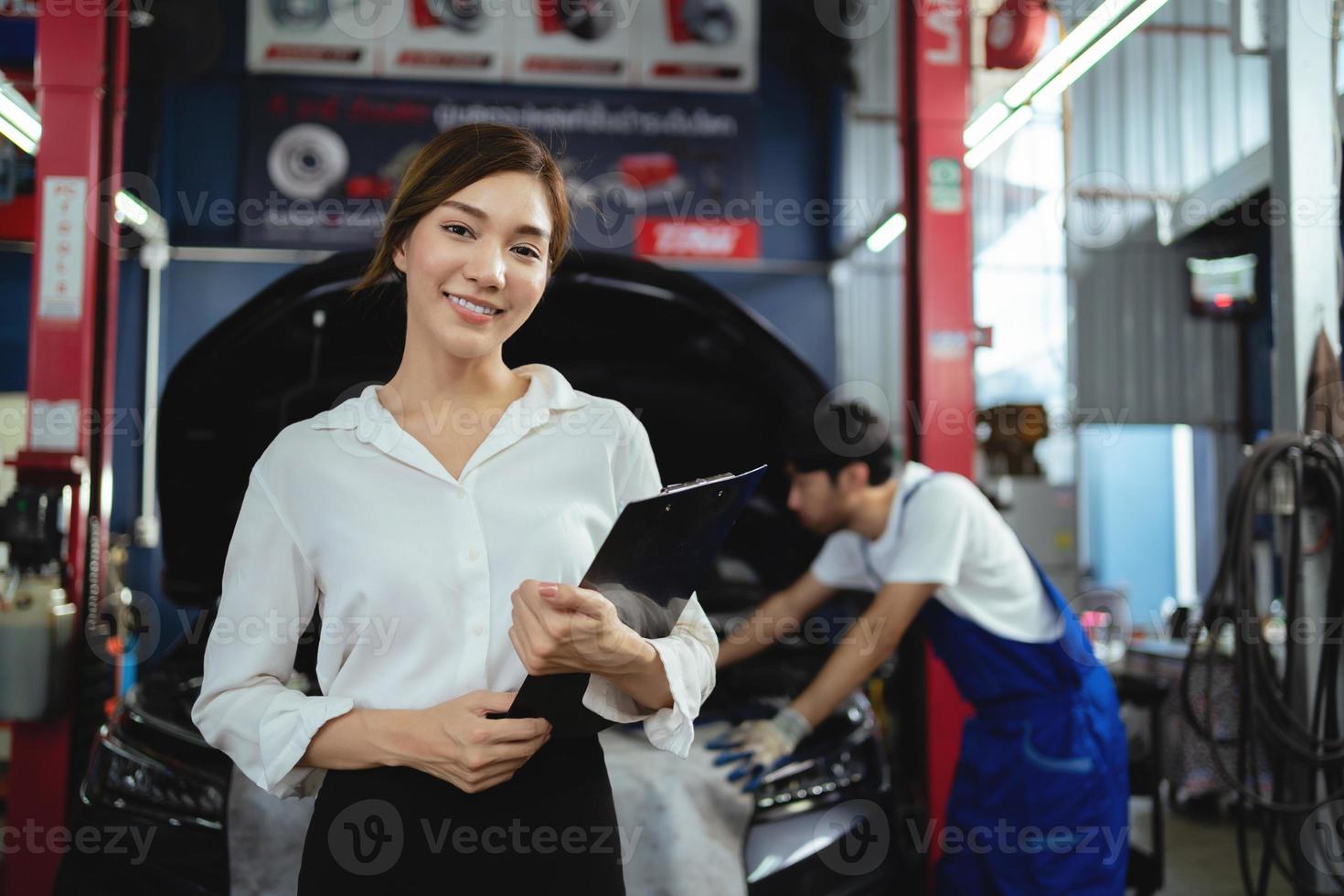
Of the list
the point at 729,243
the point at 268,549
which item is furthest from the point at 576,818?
the point at 729,243

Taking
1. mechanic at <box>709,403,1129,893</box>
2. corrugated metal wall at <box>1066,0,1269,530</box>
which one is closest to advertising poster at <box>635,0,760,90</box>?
corrugated metal wall at <box>1066,0,1269,530</box>

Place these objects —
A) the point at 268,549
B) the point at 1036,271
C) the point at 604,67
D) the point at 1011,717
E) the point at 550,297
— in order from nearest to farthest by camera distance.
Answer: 1. the point at 268,549
2. the point at 550,297
3. the point at 1011,717
4. the point at 604,67
5. the point at 1036,271

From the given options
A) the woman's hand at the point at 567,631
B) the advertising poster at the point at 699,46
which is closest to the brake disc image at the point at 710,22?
the advertising poster at the point at 699,46

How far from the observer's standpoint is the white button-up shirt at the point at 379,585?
1004 millimetres

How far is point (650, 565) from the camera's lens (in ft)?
3.12

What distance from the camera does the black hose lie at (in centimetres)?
232

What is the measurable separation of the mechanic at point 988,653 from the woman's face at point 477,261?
122 centimetres

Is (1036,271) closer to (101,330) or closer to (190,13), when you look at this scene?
(190,13)

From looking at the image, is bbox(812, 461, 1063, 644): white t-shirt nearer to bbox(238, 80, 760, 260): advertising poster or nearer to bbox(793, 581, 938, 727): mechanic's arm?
bbox(793, 581, 938, 727): mechanic's arm

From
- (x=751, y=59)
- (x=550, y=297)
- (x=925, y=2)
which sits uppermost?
(x=751, y=59)

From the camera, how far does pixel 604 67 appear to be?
21.8 feet

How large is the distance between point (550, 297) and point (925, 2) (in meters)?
2.35

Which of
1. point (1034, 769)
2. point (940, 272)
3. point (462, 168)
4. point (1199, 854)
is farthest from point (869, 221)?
point (462, 168)

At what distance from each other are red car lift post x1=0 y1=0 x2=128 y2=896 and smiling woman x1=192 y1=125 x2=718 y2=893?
193cm
